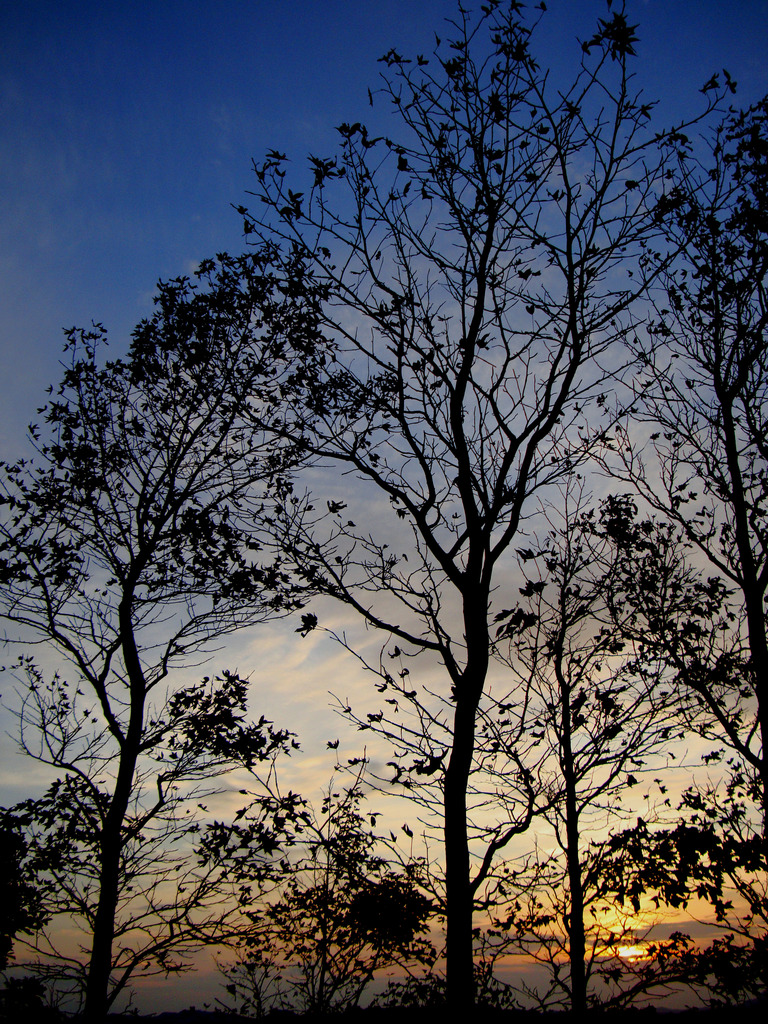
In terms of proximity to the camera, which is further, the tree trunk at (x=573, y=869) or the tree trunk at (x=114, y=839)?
the tree trunk at (x=573, y=869)

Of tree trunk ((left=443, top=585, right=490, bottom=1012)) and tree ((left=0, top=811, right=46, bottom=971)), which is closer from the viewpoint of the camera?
tree trunk ((left=443, top=585, right=490, bottom=1012))

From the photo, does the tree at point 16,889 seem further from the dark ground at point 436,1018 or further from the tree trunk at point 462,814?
the tree trunk at point 462,814

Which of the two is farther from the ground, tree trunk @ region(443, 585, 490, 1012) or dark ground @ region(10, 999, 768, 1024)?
tree trunk @ region(443, 585, 490, 1012)

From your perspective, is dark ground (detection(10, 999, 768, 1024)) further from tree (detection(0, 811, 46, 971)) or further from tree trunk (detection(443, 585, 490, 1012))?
tree trunk (detection(443, 585, 490, 1012))

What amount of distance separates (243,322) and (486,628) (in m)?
7.91

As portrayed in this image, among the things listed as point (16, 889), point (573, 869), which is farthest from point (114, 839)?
point (573, 869)

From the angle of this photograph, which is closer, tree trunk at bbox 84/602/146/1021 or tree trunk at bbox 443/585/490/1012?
tree trunk at bbox 443/585/490/1012

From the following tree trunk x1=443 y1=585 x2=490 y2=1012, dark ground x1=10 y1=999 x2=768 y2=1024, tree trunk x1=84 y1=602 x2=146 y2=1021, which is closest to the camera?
tree trunk x1=443 y1=585 x2=490 y2=1012

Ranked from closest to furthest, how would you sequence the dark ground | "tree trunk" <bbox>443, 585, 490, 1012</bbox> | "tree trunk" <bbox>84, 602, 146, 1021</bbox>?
"tree trunk" <bbox>443, 585, 490, 1012</bbox> → "tree trunk" <bbox>84, 602, 146, 1021</bbox> → the dark ground

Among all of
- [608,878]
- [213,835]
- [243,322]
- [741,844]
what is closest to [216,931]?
[213,835]

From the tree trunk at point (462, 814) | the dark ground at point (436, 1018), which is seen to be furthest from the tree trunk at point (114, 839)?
the tree trunk at point (462, 814)

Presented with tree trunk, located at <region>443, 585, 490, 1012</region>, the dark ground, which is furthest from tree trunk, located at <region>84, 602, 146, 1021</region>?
tree trunk, located at <region>443, 585, 490, 1012</region>

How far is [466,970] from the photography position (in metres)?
5.46

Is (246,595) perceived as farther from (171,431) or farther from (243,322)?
(243,322)
